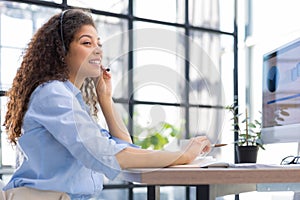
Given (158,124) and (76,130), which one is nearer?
(158,124)

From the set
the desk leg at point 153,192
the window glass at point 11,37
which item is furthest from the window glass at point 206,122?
the window glass at point 11,37

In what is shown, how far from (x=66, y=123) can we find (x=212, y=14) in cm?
320

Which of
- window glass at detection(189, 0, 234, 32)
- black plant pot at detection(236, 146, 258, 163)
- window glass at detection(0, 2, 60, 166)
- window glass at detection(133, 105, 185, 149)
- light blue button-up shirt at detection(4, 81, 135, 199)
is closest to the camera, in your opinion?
window glass at detection(133, 105, 185, 149)

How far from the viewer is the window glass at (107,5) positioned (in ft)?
10.7

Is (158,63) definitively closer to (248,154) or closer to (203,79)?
(203,79)

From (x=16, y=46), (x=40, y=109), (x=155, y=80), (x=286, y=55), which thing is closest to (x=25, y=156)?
(x=40, y=109)

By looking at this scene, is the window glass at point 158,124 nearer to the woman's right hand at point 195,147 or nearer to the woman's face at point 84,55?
the woman's right hand at point 195,147

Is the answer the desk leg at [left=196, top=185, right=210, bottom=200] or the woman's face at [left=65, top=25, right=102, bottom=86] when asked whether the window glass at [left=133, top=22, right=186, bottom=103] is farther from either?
the desk leg at [left=196, top=185, right=210, bottom=200]

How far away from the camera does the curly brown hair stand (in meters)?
1.16

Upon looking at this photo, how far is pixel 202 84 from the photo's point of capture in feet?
3.20

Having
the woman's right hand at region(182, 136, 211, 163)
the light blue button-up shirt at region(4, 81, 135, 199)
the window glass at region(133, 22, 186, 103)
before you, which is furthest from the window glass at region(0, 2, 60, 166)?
the window glass at region(133, 22, 186, 103)

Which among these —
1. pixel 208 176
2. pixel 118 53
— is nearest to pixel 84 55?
pixel 118 53

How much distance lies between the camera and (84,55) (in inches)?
43.8

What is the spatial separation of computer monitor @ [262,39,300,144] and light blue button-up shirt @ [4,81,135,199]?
1101mm
